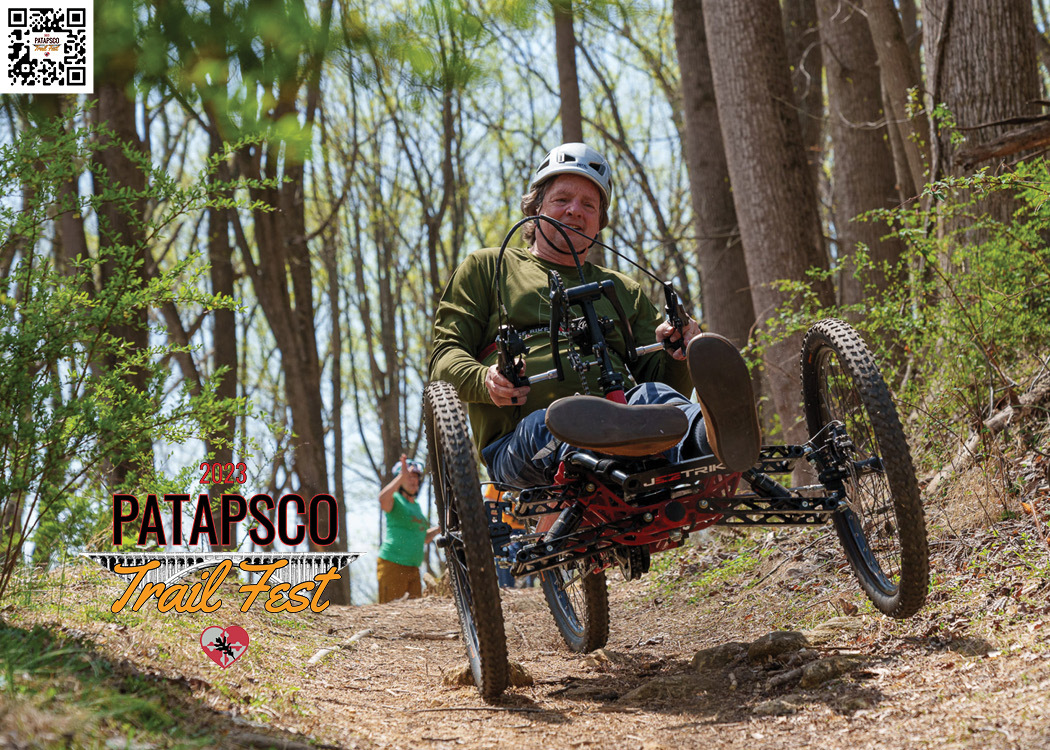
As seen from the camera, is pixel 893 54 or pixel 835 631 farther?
pixel 893 54

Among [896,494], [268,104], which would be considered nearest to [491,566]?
[896,494]

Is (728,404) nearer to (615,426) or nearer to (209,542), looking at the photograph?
(615,426)

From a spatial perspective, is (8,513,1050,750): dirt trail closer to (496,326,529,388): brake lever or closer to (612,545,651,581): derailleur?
(612,545,651,581): derailleur

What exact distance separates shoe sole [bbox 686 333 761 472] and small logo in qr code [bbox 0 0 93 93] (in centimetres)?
408

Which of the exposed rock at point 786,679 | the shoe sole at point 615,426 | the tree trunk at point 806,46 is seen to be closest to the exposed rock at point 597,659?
the exposed rock at point 786,679

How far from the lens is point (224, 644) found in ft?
10.2

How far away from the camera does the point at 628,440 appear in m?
2.42

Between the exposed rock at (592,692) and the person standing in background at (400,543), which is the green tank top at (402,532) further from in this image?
the exposed rock at (592,692)

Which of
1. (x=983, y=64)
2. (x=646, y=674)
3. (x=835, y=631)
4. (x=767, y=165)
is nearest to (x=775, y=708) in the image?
(x=835, y=631)

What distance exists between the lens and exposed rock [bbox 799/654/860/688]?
A: 266 cm

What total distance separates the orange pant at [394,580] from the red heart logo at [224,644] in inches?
182

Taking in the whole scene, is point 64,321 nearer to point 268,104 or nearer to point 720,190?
point 268,104

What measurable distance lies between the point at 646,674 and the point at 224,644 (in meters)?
1.54

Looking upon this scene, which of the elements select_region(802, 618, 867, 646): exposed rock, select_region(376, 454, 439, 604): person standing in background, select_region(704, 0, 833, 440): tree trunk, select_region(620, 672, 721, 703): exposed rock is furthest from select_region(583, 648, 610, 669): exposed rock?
select_region(376, 454, 439, 604): person standing in background
